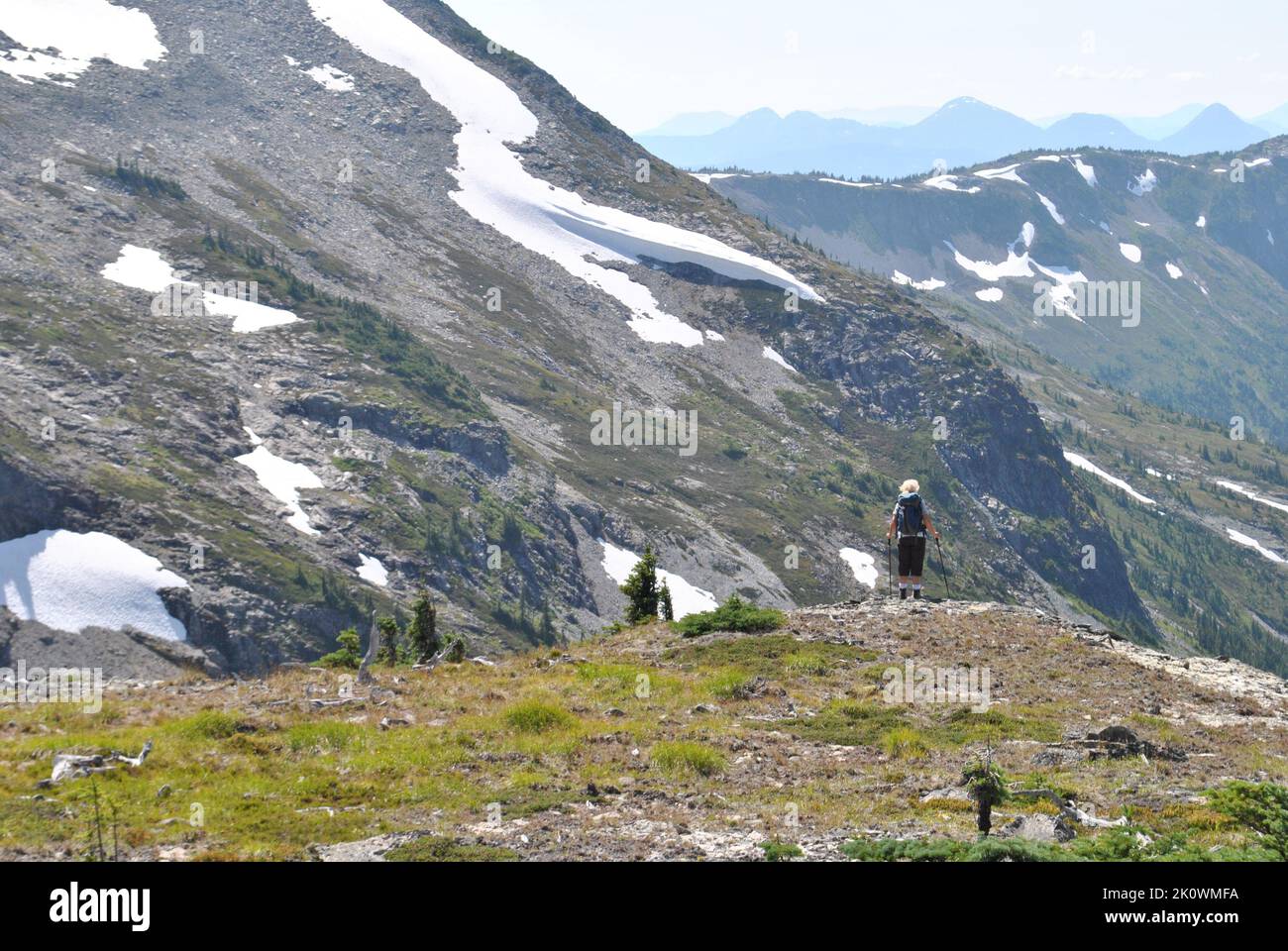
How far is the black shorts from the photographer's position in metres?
29.9

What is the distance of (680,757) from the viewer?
20156 mm

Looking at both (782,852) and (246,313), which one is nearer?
(782,852)

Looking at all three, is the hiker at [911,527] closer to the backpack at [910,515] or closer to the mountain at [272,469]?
the backpack at [910,515]

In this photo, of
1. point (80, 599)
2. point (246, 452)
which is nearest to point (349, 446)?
point (246, 452)

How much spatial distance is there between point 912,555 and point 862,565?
163 meters

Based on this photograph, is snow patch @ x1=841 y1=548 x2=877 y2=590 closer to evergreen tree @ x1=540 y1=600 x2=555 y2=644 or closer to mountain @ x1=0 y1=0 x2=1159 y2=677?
mountain @ x1=0 y1=0 x2=1159 y2=677

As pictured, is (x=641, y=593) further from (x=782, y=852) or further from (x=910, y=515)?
(x=782, y=852)

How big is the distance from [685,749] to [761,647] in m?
9.87

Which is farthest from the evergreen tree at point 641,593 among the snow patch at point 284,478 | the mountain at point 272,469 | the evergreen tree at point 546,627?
the snow patch at point 284,478

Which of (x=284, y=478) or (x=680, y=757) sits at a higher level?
(x=680, y=757)

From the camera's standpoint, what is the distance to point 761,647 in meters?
29.9

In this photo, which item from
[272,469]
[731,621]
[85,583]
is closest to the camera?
[731,621]

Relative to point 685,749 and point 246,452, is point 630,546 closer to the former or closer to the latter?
point 246,452

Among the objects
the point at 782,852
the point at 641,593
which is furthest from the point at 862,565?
the point at 782,852
